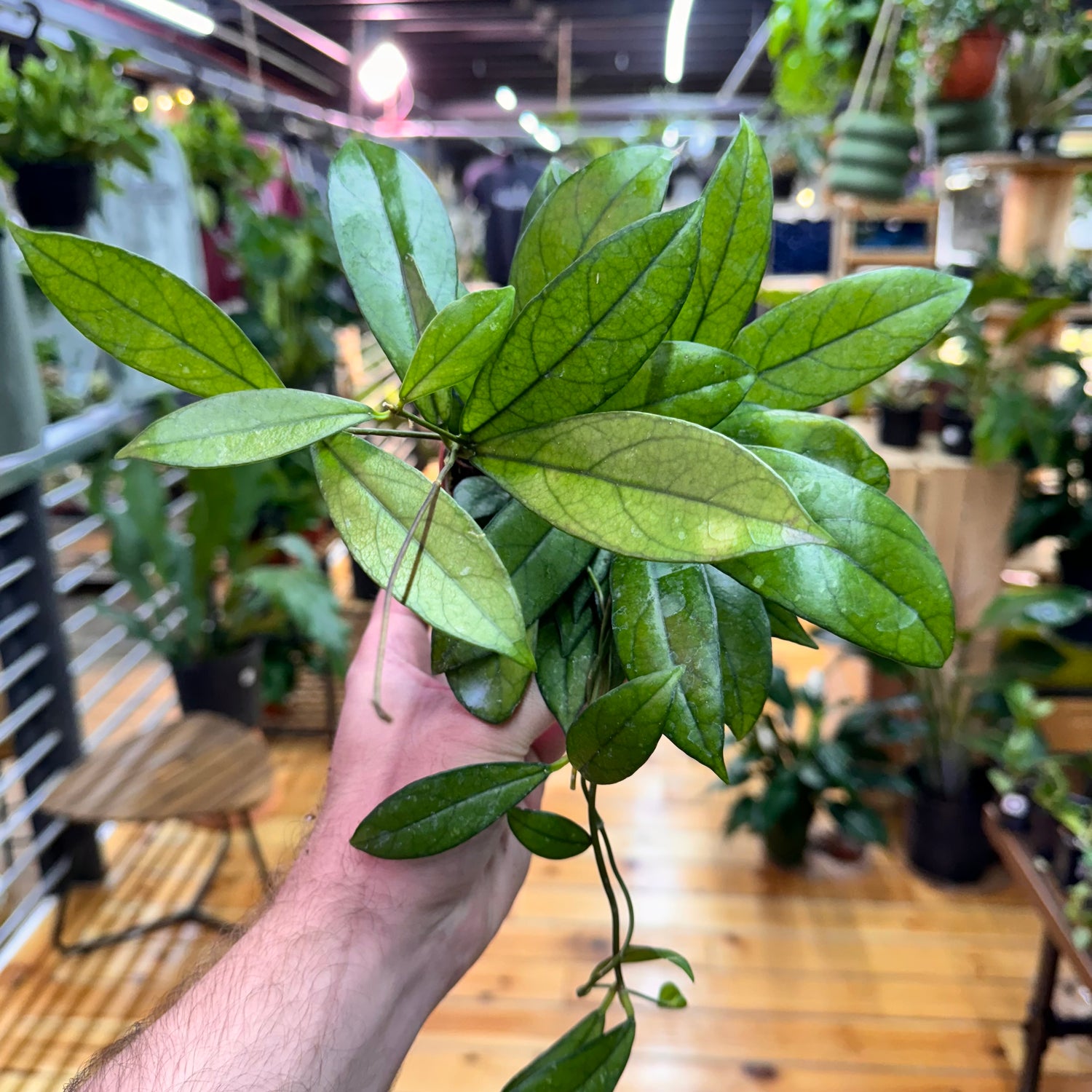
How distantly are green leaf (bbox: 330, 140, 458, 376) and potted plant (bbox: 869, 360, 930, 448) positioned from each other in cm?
202

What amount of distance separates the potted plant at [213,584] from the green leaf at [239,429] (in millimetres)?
1911

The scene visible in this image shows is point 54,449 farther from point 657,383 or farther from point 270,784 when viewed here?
point 657,383

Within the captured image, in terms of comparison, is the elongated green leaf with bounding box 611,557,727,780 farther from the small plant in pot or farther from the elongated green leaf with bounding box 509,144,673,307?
the small plant in pot

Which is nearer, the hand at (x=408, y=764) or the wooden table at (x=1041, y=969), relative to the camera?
the hand at (x=408, y=764)

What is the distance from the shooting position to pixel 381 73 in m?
4.30

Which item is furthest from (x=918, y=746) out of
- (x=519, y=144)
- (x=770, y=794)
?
(x=519, y=144)

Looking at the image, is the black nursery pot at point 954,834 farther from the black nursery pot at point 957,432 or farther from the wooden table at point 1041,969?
the black nursery pot at point 957,432

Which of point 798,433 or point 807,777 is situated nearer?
point 798,433

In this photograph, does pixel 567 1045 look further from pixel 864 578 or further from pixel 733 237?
pixel 733 237

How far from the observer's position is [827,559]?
1.40 ft

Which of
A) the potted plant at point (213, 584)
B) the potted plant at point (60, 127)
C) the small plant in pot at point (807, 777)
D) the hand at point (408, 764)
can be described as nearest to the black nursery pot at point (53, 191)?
the potted plant at point (60, 127)

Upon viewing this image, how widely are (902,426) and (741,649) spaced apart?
207 cm

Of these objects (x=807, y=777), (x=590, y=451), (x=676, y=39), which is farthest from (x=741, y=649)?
(x=676, y=39)

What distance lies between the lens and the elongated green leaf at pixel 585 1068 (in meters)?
0.54
